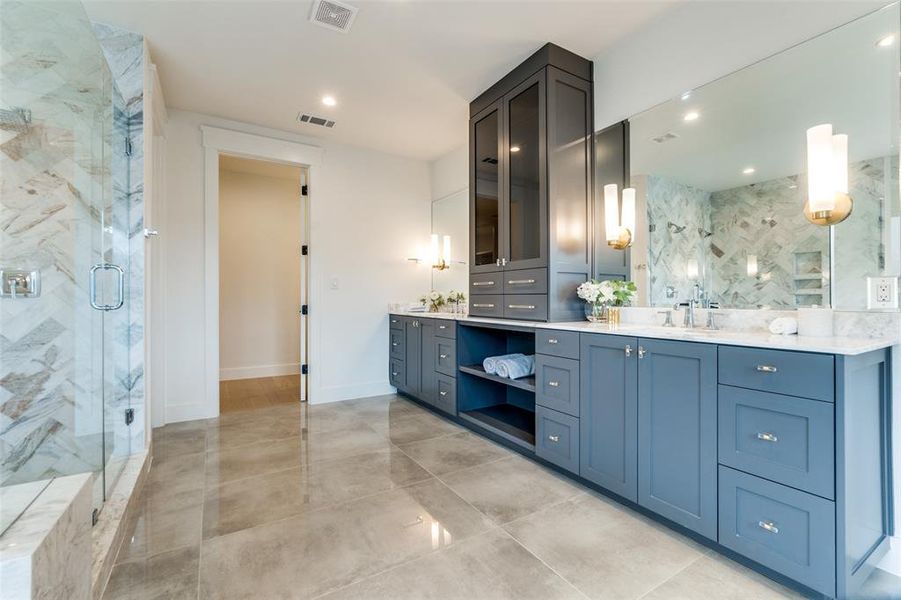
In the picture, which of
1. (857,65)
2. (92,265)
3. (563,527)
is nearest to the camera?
(857,65)

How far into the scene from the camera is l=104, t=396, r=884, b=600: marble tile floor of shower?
4.76ft

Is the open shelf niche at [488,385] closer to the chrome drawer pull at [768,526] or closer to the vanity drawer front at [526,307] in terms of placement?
the vanity drawer front at [526,307]

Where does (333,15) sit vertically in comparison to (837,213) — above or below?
above

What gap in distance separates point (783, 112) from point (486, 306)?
2.05 meters

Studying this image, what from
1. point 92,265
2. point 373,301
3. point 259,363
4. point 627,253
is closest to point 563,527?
point 627,253

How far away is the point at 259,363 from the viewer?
5504mm

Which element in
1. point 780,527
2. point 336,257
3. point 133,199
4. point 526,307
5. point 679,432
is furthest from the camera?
point 336,257

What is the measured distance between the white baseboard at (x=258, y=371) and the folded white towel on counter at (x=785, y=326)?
546cm

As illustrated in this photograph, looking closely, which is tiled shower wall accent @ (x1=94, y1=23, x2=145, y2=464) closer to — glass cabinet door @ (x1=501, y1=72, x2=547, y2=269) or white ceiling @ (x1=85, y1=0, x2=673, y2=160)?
white ceiling @ (x1=85, y1=0, x2=673, y2=160)

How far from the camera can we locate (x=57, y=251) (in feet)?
6.79

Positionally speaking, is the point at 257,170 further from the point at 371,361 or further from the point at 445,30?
the point at 445,30

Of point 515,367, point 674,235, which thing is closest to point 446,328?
point 515,367

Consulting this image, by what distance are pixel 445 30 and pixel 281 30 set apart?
102 cm

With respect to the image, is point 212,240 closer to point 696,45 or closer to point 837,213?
point 696,45
